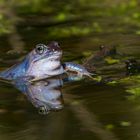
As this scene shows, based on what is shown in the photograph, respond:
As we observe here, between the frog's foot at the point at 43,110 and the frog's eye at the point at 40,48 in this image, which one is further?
the frog's eye at the point at 40,48

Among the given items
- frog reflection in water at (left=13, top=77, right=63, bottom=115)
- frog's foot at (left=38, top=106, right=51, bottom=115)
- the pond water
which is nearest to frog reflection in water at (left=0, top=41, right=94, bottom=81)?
frog reflection in water at (left=13, top=77, right=63, bottom=115)

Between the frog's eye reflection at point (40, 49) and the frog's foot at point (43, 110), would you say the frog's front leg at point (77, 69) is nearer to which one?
the frog's eye reflection at point (40, 49)

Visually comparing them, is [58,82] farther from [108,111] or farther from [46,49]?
[108,111]

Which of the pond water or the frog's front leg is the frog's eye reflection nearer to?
the frog's front leg

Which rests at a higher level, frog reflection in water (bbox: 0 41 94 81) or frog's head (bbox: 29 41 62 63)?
frog's head (bbox: 29 41 62 63)

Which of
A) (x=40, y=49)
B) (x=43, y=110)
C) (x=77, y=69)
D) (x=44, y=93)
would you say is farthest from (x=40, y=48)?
(x=43, y=110)

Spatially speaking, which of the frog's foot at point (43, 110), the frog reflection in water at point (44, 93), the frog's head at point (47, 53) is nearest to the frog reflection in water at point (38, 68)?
the frog's head at point (47, 53)

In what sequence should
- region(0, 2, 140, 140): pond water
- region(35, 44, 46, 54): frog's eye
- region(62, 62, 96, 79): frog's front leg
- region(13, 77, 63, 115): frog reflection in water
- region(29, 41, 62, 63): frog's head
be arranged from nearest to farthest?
region(0, 2, 140, 140): pond water, region(13, 77, 63, 115): frog reflection in water, region(29, 41, 62, 63): frog's head, region(35, 44, 46, 54): frog's eye, region(62, 62, 96, 79): frog's front leg
